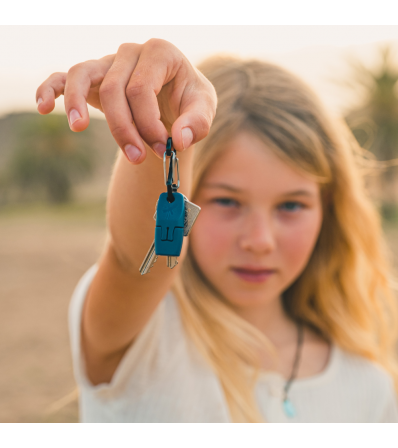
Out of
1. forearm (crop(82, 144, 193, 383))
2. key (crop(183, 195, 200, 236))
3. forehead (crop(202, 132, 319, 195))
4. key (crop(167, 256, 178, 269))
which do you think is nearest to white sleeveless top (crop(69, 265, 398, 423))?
forearm (crop(82, 144, 193, 383))

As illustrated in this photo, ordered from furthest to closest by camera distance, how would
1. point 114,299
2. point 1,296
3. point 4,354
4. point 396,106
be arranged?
1. point 396,106
2. point 1,296
3. point 4,354
4. point 114,299

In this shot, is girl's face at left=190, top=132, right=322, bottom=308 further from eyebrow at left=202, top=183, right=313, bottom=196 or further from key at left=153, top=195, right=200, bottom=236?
key at left=153, top=195, right=200, bottom=236

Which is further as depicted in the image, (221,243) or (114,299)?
Answer: (221,243)

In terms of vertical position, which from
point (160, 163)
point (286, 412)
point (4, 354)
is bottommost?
point (4, 354)

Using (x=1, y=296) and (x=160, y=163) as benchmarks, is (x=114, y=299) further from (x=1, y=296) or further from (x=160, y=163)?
(x=1, y=296)

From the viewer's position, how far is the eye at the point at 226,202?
6.53ft

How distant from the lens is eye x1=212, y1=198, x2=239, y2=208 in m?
1.99

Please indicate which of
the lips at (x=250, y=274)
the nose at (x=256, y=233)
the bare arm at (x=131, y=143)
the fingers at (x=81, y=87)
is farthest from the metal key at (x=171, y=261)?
the lips at (x=250, y=274)

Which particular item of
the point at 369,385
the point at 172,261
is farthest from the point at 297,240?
the point at 172,261

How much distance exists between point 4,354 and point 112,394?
4.87 meters

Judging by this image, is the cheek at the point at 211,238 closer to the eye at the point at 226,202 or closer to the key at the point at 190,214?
the eye at the point at 226,202

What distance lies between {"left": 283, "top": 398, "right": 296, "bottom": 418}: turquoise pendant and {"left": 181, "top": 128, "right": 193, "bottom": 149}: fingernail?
1752mm

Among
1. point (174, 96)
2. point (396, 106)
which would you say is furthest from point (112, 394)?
point (396, 106)

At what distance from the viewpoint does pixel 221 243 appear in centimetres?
200
